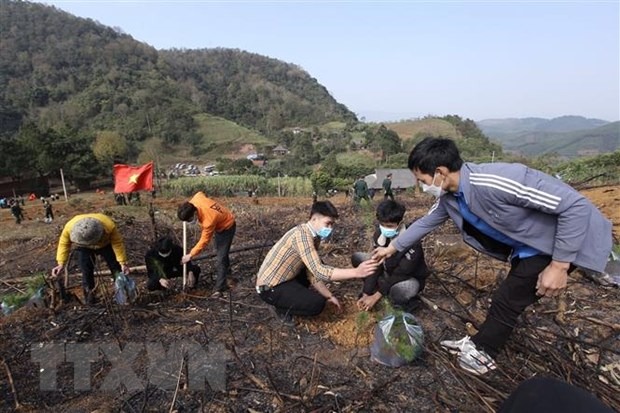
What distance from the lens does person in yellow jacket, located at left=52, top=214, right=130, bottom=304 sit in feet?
12.3

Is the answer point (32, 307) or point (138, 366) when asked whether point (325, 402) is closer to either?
point (138, 366)

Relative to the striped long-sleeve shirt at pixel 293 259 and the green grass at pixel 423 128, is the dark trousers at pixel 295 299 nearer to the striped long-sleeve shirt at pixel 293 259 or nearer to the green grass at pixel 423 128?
the striped long-sleeve shirt at pixel 293 259

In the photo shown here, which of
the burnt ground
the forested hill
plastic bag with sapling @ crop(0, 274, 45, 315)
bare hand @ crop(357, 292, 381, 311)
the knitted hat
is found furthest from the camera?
the forested hill

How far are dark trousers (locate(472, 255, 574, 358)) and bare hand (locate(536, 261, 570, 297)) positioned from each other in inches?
3.9

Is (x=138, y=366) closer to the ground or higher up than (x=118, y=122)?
closer to the ground

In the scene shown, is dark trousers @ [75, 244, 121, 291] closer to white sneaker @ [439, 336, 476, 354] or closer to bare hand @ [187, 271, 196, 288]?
bare hand @ [187, 271, 196, 288]

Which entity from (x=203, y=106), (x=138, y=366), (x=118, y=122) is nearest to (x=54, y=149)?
(x=138, y=366)

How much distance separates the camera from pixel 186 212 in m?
3.98

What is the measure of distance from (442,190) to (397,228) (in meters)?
1.02

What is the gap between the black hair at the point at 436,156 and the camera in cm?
214

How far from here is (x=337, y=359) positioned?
2.86 m

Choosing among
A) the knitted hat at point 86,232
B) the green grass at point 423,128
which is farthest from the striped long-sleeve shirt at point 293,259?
the green grass at point 423,128

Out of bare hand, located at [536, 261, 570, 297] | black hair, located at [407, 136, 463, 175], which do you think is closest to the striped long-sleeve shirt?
black hair, located at [407, 136, 463, 175]

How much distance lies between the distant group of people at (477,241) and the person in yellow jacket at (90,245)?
3 centimetres
